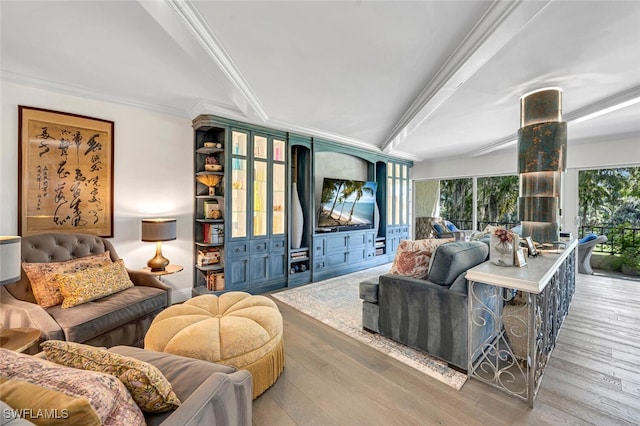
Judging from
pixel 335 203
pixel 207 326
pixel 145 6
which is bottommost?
pixel 207 326

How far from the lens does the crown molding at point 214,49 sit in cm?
163

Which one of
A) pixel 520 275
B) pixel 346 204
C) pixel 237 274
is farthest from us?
pixel 346 204

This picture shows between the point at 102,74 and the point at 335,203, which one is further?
the point at 335,203

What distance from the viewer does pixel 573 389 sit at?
6.24ft

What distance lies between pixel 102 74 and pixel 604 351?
207 inches

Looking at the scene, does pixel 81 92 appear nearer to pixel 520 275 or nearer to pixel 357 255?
pixel 520 275

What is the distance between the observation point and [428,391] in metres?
1.89

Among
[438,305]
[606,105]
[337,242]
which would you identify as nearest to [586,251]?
[606,105]

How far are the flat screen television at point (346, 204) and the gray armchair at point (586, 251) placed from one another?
3.69 meters

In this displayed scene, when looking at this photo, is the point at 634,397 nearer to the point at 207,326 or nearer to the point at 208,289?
the point at 207,326

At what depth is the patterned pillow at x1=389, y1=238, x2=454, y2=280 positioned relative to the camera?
2445 mm

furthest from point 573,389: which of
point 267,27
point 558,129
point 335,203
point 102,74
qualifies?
point 102,74

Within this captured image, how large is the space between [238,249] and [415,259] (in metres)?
2.40

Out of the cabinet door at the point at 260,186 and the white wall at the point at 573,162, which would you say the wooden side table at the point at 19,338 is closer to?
the cabinet door at the point at 260,186
